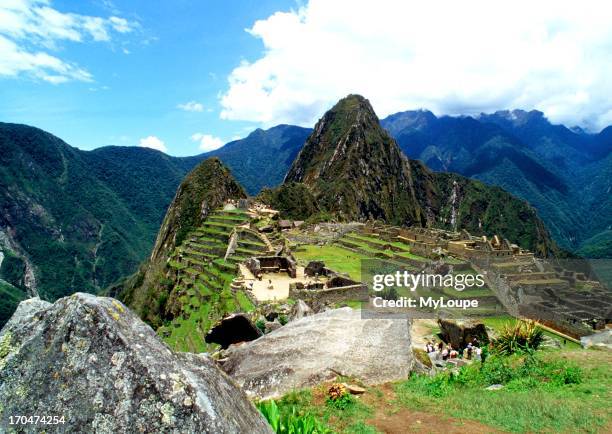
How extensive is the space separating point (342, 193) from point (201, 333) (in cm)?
14113

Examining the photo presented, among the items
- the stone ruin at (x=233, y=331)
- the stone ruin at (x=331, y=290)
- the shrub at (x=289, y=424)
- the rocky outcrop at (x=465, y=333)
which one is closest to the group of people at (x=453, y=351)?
the rocky outcrop at (x=465, y=333)

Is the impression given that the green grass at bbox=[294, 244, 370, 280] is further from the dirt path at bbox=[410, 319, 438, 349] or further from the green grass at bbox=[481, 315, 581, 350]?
the dirt path at bbox=[410, 319, 438, 349]

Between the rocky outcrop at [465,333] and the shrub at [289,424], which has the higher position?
the shrub at [289,424]

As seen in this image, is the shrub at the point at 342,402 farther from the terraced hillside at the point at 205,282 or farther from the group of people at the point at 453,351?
the terraced hillside at the point at 205,282

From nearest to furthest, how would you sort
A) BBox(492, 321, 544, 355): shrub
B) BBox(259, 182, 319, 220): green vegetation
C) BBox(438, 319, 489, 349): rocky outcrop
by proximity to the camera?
BBox(492, 321, 544, 355): shrub, BBox(438, 319, 489, 349): rocky outcrop, BBox(259, 182, 319, 220): green vegetation

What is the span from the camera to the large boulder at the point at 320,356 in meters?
9.34

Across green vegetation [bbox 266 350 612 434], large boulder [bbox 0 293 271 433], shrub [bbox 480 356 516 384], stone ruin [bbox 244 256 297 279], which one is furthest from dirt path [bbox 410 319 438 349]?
stone ruin [bbox 244 256 297 279]

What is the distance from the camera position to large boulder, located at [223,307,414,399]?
934cm

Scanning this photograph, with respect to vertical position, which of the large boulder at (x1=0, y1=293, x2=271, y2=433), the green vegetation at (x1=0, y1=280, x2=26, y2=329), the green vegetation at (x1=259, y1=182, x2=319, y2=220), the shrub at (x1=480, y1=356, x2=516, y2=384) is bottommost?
the green vegetation at (x1=0, y1=280, x2=26, y2=329)

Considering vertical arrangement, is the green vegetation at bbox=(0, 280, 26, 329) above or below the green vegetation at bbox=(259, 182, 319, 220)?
below

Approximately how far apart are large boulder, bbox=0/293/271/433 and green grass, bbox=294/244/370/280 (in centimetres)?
3166

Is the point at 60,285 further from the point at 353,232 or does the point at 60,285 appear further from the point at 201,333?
the point at 201,333

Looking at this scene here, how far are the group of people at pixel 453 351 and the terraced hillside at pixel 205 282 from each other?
13853mm

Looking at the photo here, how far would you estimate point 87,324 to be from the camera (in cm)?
370
